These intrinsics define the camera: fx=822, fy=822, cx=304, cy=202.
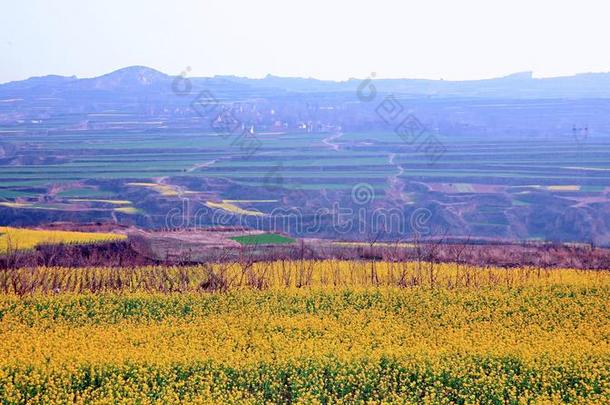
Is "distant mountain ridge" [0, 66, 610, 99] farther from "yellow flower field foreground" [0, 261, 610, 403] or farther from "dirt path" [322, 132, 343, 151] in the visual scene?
"yellow flower field foreground" [0, 261, 610, 403]

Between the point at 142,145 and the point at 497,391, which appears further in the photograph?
the point at 142,145

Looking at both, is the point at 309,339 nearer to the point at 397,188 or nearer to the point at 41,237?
the point at 41,237

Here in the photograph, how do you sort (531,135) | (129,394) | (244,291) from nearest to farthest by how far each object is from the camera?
(129,394) < (244,291) < (531,135)

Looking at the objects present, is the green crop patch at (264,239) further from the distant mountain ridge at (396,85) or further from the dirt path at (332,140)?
the distant mountain ridge at (396,85)

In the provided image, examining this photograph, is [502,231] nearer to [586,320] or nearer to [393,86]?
[586,320]

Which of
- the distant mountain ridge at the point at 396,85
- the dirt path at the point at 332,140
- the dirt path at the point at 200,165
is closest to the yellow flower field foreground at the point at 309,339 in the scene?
the dirt path at the point at 200,165

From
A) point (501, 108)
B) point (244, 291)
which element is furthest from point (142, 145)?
point (244, 291)
